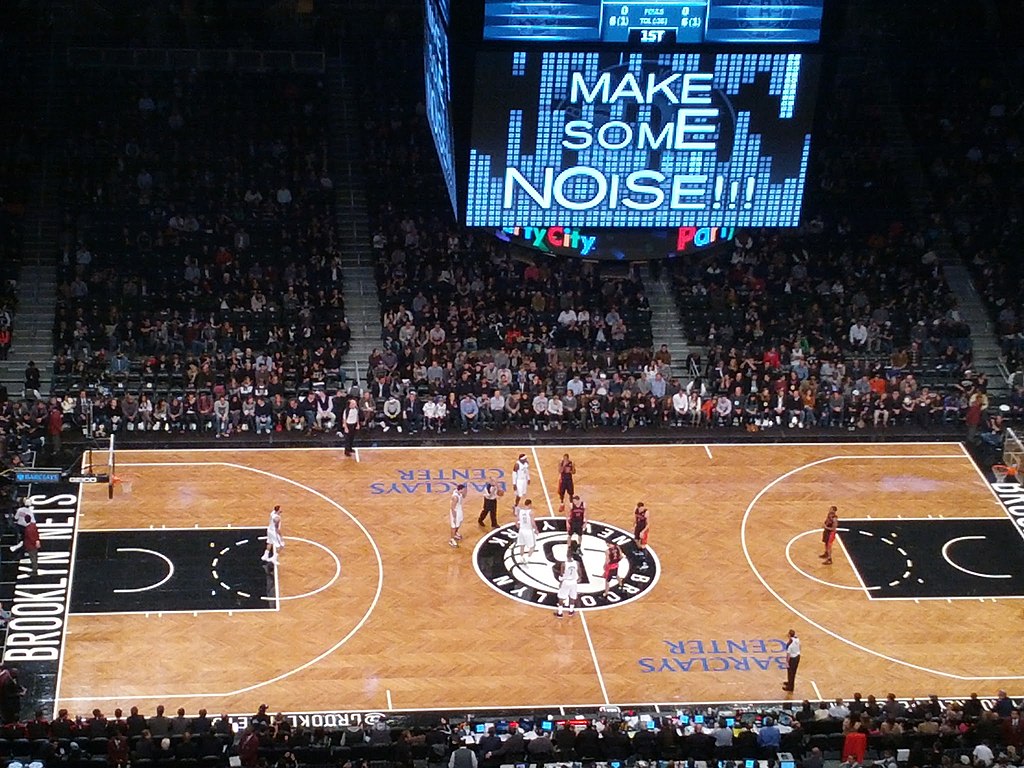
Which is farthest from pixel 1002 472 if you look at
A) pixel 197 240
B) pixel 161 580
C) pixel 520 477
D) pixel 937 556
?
pixel 197 240

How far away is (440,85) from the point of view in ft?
128

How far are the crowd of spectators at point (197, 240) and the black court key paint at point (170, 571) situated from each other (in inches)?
228

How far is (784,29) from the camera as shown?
37062 mm

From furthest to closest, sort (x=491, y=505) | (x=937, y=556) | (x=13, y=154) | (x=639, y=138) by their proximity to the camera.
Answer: (x=13, y=154), (x=639, y=138), (x=491, y=505), (x=937, y=556)

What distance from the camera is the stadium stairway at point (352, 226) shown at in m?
43.8

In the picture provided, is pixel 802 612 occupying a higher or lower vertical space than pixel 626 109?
lower

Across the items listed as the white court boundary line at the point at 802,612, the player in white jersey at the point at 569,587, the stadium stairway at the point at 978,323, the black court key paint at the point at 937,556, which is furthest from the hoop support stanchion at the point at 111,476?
the stadium stairway at the point at 978,323

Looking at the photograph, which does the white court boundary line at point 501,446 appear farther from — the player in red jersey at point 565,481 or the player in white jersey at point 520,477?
the player in white jersey at point 520,477

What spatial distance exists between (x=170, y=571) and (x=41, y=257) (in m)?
13.1

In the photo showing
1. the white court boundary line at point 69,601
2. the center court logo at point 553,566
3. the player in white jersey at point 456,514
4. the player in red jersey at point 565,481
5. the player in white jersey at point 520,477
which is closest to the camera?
the white court boundary line at point 69,601

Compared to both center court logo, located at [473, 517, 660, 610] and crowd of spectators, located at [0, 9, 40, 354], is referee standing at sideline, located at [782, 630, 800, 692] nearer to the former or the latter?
center court logo, located at [473, 517, 660, 610]

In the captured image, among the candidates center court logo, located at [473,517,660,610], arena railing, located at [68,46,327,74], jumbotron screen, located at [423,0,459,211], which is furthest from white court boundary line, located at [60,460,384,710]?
arena railing, located at [68,46,327,74]

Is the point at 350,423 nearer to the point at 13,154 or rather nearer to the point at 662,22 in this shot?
the point at 662,22

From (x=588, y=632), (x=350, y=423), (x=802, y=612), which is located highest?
A: (x=350, y=423)
